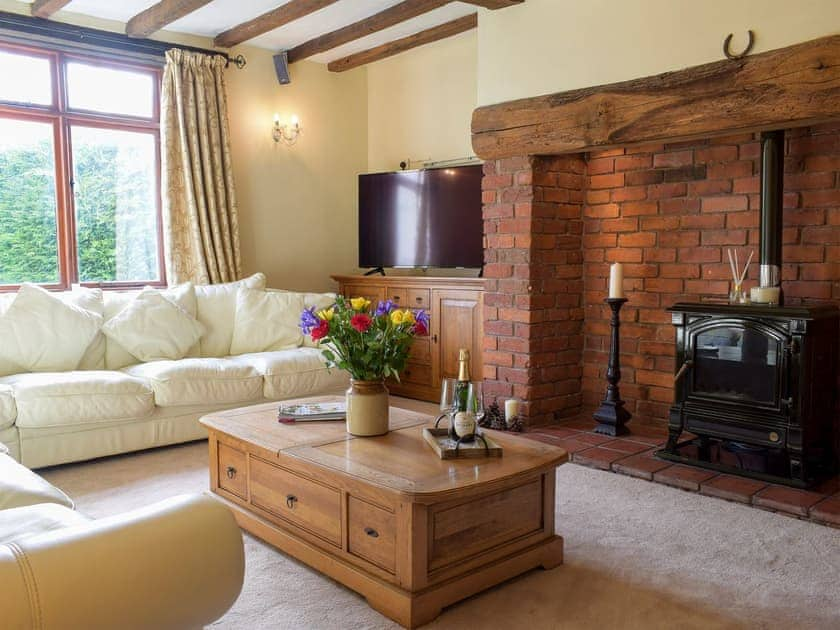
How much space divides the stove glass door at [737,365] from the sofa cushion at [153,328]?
2.88 m

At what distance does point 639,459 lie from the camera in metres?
3.60

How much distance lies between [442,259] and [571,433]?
169 cm

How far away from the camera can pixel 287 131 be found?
5891 millimetres

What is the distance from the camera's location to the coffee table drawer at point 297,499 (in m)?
2.39

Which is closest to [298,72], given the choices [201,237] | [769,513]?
[201,237]

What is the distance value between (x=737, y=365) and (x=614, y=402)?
80cm

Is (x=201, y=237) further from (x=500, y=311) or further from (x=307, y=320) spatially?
(x=307, y=320)

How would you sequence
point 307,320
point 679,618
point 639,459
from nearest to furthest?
point 679,618
point 307,320
point 639,459

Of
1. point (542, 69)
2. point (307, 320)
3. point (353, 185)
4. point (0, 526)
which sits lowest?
point (0, 526)

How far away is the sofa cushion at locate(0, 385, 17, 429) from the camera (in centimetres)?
342

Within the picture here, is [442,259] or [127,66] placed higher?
[127,66]

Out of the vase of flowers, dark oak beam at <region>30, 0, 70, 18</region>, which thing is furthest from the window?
the vase of flowers

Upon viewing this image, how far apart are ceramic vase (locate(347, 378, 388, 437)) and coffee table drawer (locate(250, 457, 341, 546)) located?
0.28 m

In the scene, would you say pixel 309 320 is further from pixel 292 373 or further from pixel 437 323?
pixel 437 323
